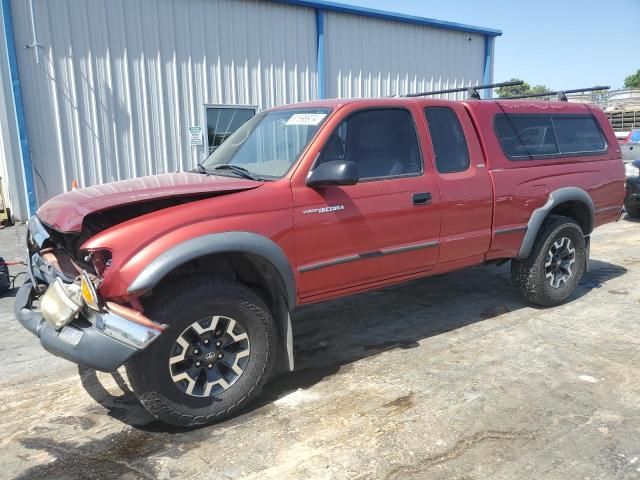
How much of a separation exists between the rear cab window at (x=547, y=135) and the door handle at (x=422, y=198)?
1.09 meters

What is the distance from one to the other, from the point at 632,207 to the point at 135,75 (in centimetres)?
965

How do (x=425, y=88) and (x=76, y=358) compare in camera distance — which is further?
(x=425, y=88)

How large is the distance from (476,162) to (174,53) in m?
7.47

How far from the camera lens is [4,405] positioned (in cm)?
343

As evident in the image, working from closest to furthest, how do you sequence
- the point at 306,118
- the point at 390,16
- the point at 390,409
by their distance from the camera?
the point at 390,409 < the point at 306,118 < the point at 390,16

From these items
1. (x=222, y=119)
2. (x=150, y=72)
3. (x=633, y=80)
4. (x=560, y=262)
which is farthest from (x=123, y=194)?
(x=633, y=80)

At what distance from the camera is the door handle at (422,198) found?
395 centimetres

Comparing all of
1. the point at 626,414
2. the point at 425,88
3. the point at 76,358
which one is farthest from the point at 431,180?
the point at 425,88

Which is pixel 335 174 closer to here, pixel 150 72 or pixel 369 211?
pixel 369 211

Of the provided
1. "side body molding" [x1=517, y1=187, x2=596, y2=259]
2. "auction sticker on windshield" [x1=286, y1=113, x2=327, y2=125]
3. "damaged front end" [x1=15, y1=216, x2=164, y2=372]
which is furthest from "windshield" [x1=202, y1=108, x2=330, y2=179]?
"side body molding" [x1=517, y1=187, x2=596, y2=259]

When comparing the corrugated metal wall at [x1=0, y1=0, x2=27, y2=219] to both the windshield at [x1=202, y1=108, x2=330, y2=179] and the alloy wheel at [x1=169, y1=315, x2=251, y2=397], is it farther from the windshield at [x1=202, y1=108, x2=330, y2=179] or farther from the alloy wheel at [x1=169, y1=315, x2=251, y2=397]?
the alloy wheel at [x1=169, y1=315, x2=251, y2=397]

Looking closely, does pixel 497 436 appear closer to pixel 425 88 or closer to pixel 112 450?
pixel 112 450

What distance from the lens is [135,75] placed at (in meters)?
9.65

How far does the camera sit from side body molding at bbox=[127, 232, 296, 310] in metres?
2.80
